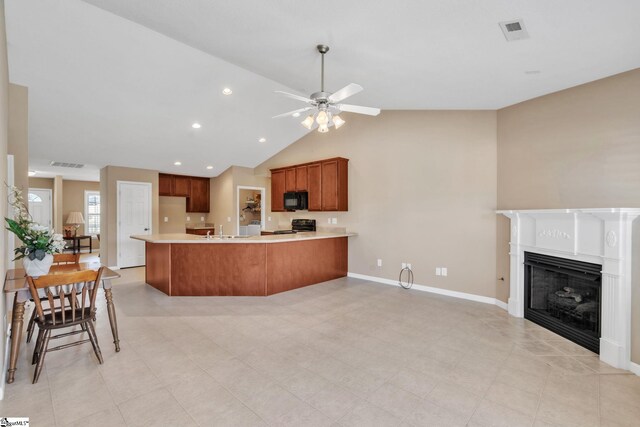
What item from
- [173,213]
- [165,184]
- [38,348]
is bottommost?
[38,348]

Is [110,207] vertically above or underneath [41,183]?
underneath

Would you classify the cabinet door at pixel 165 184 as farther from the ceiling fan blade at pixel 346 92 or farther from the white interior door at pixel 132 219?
the ceiling fan blade at pixel 346 92

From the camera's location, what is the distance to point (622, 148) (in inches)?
114

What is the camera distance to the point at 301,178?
6.54 meters

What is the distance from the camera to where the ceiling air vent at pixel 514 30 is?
2287 millimetres

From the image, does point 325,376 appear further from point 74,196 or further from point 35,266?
point 74,196

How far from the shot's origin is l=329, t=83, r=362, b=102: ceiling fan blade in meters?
2.57

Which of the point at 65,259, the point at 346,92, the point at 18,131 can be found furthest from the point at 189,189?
the point at 346,92

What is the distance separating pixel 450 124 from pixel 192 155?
5.20 metres

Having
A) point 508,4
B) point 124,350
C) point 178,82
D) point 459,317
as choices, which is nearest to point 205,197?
point 178,82

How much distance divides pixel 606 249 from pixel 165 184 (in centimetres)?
825

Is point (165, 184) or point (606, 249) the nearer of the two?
point (606, 249)

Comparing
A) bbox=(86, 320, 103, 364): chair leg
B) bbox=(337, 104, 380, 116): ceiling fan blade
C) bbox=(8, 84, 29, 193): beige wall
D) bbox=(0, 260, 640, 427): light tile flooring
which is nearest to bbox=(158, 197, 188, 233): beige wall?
bbox=(8, 84, 29, 193): beige wall

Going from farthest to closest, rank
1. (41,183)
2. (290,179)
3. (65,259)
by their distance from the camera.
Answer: (41,183)
(290,179)
(65,259)
